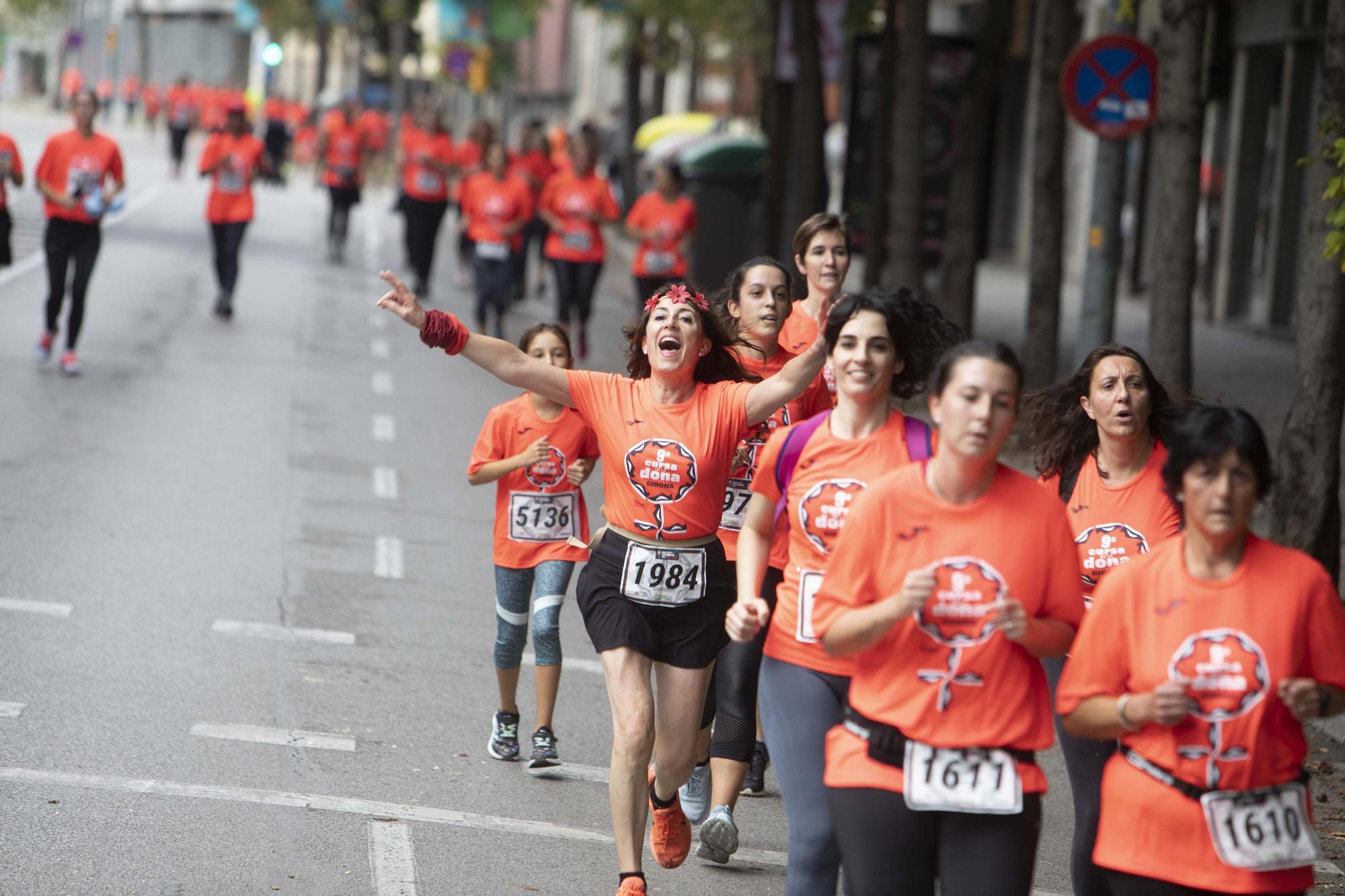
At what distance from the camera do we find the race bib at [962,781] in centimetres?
407

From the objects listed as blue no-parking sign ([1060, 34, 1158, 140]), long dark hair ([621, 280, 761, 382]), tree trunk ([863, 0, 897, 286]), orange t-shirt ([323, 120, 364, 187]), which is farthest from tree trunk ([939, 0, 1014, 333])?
long dark hair ([621, 280, 761, 382])

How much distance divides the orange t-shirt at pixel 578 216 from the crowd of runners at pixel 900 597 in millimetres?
10758

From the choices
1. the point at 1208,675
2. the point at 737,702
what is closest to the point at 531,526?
the point at 737,702

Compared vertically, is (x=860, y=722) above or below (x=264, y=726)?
above

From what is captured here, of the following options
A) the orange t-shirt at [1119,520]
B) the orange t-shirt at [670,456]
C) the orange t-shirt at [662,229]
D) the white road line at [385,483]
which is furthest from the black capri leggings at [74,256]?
the orange t-shirt at [1119,520]

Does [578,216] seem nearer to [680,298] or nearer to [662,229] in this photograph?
[662,229]

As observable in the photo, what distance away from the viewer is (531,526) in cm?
717

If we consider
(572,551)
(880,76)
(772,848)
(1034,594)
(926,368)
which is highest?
(880,76)

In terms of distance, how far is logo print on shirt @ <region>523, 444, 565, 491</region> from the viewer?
23.5ft

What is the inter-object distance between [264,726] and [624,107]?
1262 inches

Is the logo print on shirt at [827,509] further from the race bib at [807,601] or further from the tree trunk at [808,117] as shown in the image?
the tree trunk at [808,117]

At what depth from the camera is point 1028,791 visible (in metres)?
4.12

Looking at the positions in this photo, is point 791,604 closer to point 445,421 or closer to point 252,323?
point 445,421

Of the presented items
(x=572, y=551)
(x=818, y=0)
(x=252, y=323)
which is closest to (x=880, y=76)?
(x=818, y=0)
